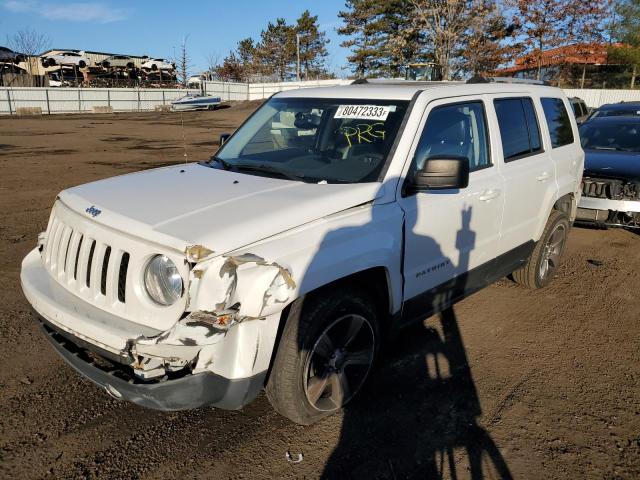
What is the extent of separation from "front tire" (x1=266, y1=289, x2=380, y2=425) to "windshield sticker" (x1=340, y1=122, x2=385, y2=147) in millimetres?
1105

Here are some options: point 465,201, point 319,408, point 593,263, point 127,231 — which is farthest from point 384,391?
point 593,263

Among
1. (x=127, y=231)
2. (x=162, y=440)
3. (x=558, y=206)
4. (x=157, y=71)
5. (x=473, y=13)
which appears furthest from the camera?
(x=157, y=71)

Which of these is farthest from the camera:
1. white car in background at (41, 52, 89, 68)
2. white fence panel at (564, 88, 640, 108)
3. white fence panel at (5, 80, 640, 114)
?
white car in background at (41, 52, 89, 68)

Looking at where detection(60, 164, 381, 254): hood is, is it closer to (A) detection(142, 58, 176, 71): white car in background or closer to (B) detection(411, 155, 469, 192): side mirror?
(B) detection(411, 155, 469, 192): side mirror

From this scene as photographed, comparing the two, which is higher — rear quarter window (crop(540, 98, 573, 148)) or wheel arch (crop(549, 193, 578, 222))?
rear quarter window (crop(540, 98, 573, 148))

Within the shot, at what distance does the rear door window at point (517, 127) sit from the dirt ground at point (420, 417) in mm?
1473

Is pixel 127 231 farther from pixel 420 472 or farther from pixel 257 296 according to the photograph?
pixel 420 472

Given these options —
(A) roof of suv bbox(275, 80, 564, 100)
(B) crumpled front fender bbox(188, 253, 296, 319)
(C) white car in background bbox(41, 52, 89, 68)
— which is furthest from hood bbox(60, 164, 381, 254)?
(C) white car in background bbox(41, 52, 89, 68)

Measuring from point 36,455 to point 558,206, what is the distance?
4831 mm

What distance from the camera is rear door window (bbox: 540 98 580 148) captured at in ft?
16.8

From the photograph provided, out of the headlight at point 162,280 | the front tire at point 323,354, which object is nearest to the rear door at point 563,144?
the front tire at point 323,354

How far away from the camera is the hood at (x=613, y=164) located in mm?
7133

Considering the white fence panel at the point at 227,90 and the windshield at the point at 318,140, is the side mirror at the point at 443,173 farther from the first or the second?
the white fence panel at the point at 227,90

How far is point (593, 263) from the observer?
6.50 m
